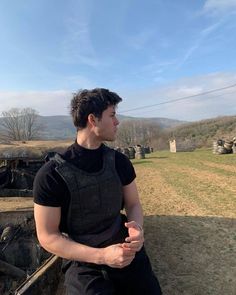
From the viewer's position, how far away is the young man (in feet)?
10.5

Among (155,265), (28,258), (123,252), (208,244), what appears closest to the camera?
(123,252)

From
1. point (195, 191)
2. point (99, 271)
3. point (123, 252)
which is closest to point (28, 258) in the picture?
point (99, 271)

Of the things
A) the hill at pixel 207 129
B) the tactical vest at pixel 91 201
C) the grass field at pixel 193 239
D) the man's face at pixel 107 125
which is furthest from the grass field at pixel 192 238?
the hill at pixel 207 129

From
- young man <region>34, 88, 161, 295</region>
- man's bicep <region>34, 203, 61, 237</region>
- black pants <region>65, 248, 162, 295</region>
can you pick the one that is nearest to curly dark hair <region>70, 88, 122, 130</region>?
young man <region>34, 88, 161, 295</region>

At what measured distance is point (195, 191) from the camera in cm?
1115

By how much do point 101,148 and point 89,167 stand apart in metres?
0.24

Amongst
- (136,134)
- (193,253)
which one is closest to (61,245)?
(193,253)

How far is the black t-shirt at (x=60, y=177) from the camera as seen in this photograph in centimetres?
322

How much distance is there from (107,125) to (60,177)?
562mm

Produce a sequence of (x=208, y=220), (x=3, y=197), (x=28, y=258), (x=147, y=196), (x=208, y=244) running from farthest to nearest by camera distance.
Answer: (x=147, y=196) → (x=3, y=197) → (x=208, y=220) → (x=28, y=258) → (x=208, y=244)

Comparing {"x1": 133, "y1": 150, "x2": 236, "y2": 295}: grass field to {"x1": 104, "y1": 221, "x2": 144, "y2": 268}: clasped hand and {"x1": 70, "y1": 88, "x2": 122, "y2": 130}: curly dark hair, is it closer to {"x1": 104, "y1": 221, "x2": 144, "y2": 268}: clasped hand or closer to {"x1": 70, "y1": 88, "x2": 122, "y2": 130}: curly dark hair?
{"x1": 104, "y1": 221, "x2": 144, "y2": 268}: clasped hand

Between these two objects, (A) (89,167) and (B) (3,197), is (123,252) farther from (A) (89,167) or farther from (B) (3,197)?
(B) (3,197)

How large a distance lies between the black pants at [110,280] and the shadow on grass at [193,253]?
6.02 ft

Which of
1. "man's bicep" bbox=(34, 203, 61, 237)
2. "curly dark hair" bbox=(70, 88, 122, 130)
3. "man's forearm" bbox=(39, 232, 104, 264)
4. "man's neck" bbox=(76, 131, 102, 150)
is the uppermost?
"curly dark hair" bbox=(70, 88, 122, 130)
